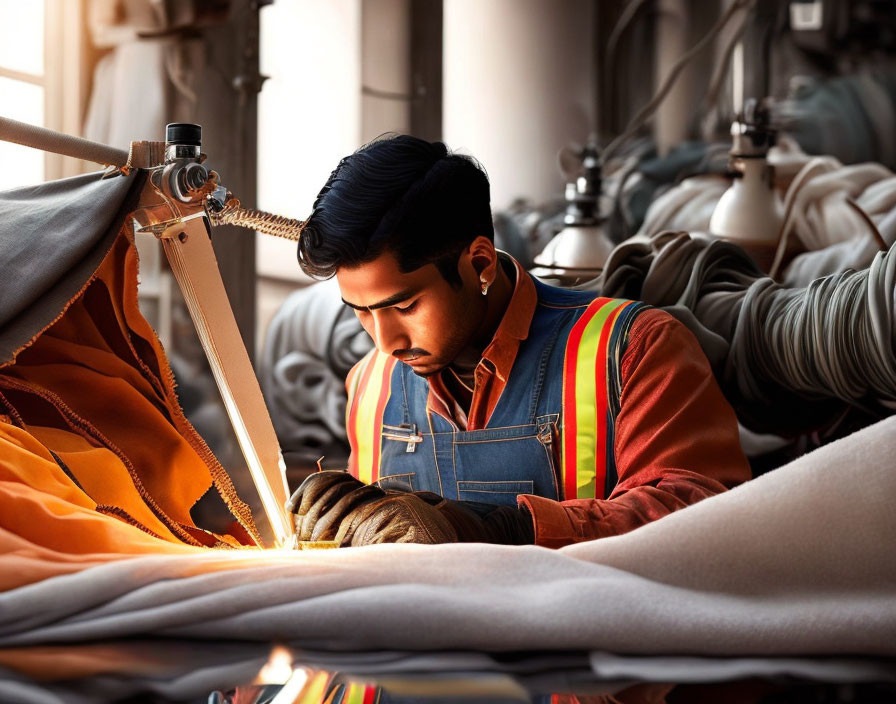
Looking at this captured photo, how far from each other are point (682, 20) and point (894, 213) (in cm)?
77

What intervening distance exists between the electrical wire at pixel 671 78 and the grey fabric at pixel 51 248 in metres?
1.62

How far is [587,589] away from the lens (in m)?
0.75

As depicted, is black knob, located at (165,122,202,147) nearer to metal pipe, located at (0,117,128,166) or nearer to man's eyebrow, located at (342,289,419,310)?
metal pipe, located at (0,117,128,166)

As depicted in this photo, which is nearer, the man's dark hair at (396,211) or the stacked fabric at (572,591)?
the stacked fabric at (572,591)

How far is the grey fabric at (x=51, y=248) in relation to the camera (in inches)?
39.5

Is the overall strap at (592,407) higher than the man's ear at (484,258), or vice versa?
the man's ear at (484,258)

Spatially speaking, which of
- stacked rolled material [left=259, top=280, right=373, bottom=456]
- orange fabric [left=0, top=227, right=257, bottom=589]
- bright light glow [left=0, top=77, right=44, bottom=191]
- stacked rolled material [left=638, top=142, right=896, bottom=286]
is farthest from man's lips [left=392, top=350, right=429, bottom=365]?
bright light glow [left=0, top=77, right=44, bottom=191]

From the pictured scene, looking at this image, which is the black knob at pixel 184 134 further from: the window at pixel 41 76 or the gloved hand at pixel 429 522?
the window at pixel 41 76

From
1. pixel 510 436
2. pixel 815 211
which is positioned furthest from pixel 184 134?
pixel 815 211

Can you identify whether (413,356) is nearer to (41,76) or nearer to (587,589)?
(587,589)

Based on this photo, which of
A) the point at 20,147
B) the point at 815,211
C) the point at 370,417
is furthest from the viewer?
the point at 20,147

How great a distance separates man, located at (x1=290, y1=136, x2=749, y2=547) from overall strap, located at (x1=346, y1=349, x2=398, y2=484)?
6 centimetres

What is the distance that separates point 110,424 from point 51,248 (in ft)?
0.57

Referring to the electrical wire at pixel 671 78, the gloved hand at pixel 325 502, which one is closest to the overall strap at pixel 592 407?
the gloved hand at pixel 325 502
